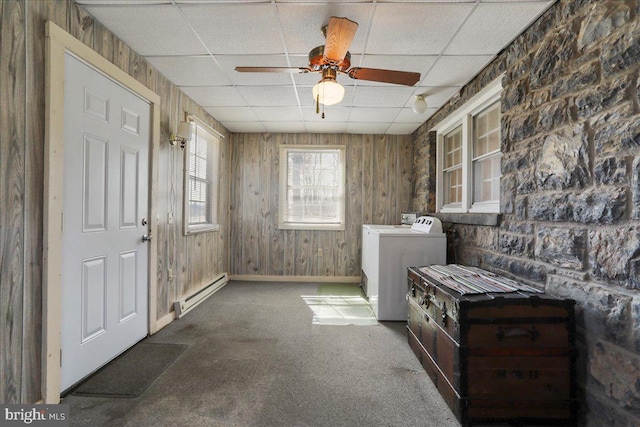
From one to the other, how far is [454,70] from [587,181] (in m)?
1.61

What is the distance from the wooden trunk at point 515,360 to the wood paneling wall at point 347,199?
3.27m

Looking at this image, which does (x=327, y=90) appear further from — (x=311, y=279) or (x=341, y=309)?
(x=311, y=279)

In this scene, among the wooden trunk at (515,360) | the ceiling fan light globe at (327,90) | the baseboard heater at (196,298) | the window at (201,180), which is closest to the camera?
the wooden trunk at (515,360)

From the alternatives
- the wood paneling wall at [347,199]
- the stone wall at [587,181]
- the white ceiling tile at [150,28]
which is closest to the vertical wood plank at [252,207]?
the wood paneling wall at [347,199]

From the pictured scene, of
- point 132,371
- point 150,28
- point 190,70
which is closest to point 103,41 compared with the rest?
point 150,28

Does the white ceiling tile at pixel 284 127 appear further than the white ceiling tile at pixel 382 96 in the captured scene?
Yes

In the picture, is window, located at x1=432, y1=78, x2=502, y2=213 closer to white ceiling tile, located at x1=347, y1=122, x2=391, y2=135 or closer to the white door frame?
white ceiling tile, located at x1=347, y1=122, x2=391, y2=135

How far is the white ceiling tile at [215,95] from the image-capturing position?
3.21 meters

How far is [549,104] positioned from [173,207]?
3.32 meters

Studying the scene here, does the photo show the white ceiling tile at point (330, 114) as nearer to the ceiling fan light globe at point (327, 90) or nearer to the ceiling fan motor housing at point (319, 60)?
the ceiling fan motor housing at point (319, 60)

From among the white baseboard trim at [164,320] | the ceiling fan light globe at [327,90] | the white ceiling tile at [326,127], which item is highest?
the white ceiling tile at [326,127]

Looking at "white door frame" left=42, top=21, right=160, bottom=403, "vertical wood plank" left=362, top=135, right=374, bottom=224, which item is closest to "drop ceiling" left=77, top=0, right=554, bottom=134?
"white door frame" left=42, top=21, right=160, bottom=403

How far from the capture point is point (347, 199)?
4.93 m

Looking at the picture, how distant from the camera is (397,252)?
3260 mm
